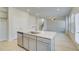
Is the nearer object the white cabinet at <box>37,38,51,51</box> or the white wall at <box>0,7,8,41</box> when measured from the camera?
the white cabinet at <box>37,38,51,51</box>

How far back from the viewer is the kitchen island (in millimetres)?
2828

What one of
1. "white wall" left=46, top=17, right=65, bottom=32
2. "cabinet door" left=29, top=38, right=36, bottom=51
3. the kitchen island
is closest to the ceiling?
"white wall" left=46, top=17, right=65, bottom=32

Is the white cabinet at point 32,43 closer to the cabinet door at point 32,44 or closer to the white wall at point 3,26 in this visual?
the cabinet door at point 32,44

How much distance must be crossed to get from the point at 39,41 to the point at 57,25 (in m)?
1.09

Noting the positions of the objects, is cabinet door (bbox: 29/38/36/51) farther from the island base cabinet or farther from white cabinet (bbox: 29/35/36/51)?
the island base cabinet

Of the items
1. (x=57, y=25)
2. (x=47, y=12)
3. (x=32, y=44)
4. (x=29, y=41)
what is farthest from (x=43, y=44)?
(x=47, y=12)

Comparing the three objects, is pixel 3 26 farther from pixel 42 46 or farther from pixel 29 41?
pixel 42 46

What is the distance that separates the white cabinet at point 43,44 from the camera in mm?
2805

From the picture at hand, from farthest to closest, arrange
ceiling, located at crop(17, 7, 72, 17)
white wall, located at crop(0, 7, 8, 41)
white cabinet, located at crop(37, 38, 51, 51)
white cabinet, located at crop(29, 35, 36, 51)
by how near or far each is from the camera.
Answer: white wall, located at crop(0, 7, 8, 41) < ceiling, located at crop(17, 7, 72, 17) < white cabinet, located at crop(29, 35, 36, 51) < white cabinet, located at crop(37, 38, 51, 51)

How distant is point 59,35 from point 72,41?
0.88 m

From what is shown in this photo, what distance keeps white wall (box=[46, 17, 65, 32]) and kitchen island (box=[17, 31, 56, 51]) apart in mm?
288

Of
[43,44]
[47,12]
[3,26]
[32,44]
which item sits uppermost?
[47,12]

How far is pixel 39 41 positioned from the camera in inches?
125
